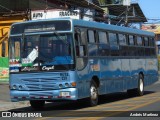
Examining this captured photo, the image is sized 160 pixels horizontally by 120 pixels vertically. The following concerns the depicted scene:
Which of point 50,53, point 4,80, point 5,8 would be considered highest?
point 5,8

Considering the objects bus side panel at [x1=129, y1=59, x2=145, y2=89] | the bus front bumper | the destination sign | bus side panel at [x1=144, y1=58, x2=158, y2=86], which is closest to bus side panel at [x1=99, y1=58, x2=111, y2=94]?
the bus front bumper

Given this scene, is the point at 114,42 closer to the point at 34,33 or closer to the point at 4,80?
the point at 34,33

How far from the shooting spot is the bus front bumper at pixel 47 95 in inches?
626

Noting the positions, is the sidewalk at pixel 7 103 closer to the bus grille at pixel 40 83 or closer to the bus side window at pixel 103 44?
the bus grille at pixel 40 83

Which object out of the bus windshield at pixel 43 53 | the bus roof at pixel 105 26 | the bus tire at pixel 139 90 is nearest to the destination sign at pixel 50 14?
the bus roof at pixel 105 26

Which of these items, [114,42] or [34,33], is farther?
[114,42]

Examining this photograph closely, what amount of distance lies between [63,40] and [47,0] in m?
19.6

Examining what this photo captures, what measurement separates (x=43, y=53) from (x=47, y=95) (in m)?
1.40

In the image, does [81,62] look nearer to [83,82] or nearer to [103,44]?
[83,82]

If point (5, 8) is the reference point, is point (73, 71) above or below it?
below

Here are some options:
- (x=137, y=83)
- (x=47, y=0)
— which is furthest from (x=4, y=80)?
(x=137, y=83)

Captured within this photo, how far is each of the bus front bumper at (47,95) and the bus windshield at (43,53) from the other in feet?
2.44

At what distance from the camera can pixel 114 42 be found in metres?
20.0

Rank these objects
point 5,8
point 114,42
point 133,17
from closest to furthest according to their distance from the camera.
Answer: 1. point 114,42
2. point 5,8
3. point 133,17
